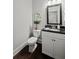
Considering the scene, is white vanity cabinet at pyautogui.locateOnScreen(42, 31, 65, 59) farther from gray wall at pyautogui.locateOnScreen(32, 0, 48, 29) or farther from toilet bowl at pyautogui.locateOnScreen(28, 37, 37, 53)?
gray wall at pyautogui.locateOnScreen(32, 0, 48, 29)

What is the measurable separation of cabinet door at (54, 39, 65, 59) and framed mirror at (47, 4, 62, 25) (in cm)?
93

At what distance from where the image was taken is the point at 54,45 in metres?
2.44

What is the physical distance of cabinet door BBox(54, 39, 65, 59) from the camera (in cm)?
221

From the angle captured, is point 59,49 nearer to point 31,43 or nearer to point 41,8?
point 31,43

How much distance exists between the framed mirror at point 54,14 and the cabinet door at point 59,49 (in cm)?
93

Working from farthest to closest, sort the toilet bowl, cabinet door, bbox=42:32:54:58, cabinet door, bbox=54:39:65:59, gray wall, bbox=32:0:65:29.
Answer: gray wall, bbox=32:0:65:29
the toilet bowl
cabinet door, bbox=42:32:54:58
cabinet door, bbox=54:39:65:59

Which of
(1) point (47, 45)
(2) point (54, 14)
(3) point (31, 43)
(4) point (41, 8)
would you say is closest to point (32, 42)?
(3) point (31, 43)

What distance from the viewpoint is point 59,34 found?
229 centimetres

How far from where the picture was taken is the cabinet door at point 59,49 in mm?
2207

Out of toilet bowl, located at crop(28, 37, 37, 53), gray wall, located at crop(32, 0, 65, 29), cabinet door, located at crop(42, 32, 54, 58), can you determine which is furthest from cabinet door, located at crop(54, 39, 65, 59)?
gray wall, located at crop(32, 0, 65, 29)

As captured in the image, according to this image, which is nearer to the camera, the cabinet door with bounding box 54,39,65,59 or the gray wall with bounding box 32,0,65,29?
the cabinet door with bounding box 54,39,65,59

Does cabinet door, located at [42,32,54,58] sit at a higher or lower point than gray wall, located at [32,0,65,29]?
lower

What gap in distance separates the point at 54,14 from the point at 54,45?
129cm
